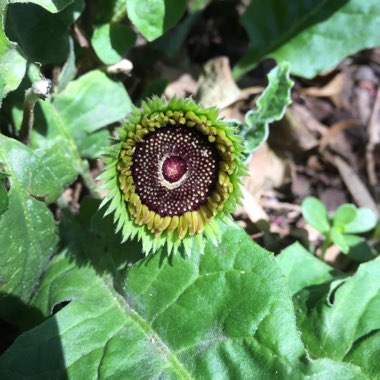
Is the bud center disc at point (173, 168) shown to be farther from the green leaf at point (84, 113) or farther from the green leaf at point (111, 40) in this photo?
the green leaf at point (111, 40)

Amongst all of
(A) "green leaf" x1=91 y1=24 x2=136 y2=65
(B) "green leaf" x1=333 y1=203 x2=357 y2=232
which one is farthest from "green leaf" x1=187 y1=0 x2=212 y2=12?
(B) "green leaf" x1=333 y1=203 x2=357 y2=232

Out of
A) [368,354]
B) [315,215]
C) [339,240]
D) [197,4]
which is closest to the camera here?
[368,354]

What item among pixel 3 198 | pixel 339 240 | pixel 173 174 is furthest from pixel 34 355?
pixel 339 240

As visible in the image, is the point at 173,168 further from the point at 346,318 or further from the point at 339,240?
the point at 339,240

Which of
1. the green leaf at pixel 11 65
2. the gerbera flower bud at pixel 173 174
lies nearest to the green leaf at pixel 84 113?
the green leaf at pixel 11 65

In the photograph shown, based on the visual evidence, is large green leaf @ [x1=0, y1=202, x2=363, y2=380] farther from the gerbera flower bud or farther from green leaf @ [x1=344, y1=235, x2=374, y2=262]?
green leaf @ [x1=344, y1=235, x2=374, y2=262]

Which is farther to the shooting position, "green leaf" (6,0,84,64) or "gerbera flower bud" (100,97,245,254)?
"green leaf" (6,0,84,64)
